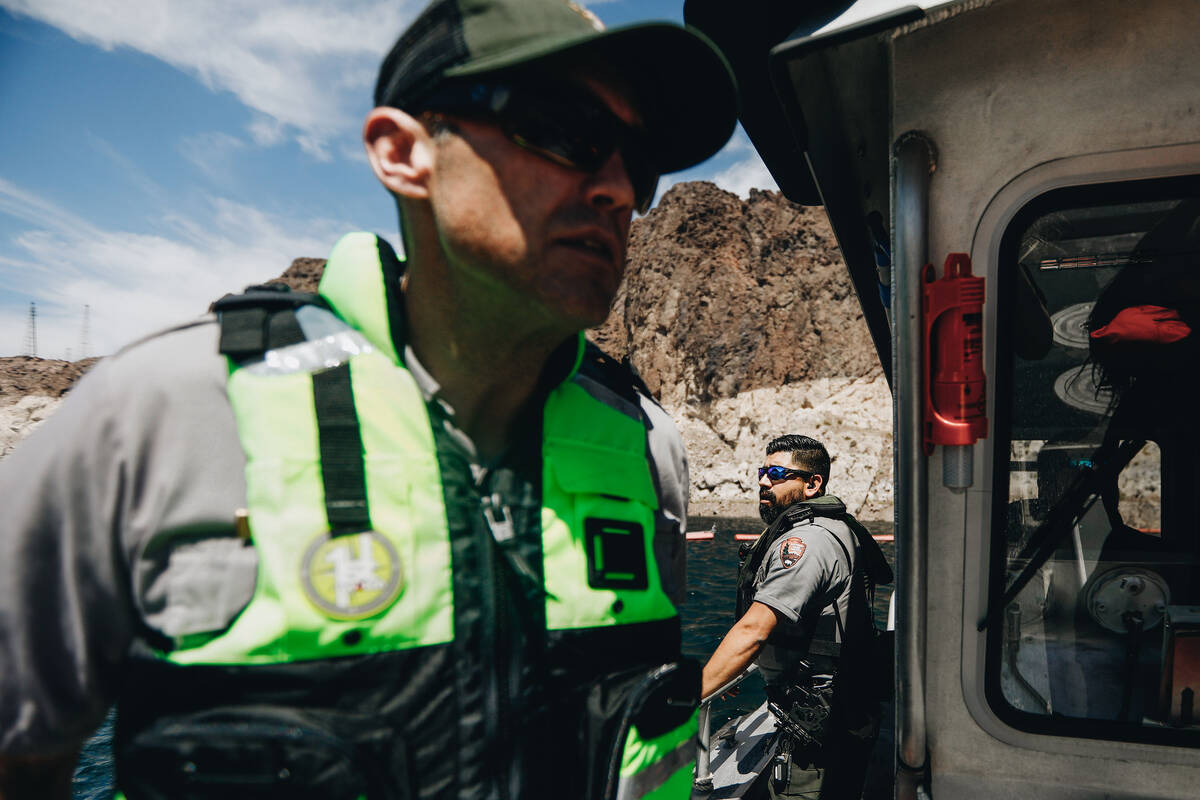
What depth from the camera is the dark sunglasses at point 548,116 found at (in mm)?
935

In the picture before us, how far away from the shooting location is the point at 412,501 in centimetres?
90

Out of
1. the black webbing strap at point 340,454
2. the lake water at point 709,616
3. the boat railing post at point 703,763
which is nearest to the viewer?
the black webbing strap at point 340,454

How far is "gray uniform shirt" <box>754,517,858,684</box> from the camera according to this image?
304 centimetres

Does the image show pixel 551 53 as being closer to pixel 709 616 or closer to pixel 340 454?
pixel 340 454

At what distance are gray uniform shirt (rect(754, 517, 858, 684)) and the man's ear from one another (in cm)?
260

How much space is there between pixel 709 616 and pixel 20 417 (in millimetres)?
66087

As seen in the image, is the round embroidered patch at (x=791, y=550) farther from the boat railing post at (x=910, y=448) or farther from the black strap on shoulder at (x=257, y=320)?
the black strap on shoulder at (x=257, y=320)

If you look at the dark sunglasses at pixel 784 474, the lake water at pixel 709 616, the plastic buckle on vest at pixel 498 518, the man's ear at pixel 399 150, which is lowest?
the lake water at pixel 709 616

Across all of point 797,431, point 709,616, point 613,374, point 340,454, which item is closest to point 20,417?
point 797,431

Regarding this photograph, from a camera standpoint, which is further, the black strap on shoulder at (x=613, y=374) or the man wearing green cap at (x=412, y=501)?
the black strap on shoulder at (x=613, y=374)

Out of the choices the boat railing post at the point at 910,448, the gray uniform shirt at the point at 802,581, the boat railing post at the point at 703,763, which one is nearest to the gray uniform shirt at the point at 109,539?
the boat railing post at the point at 910,448

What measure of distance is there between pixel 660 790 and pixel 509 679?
398mm

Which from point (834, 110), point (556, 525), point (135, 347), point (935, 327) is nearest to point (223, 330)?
point (135, 347)

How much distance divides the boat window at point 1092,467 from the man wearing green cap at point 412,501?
0.88 m
